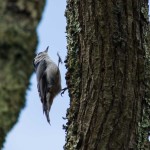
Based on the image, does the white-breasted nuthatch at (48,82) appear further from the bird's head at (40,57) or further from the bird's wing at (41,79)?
the bird's head at (40,57)

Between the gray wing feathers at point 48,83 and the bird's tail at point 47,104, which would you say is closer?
the bird's tail at point 47,104

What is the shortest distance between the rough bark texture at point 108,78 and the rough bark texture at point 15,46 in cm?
178

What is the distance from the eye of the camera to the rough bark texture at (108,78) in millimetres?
2420

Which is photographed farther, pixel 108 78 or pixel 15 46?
pixel 108 78

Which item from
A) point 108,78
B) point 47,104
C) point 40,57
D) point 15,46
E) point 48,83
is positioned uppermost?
point 40,57

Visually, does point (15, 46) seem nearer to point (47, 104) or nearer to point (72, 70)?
point (72, 70)

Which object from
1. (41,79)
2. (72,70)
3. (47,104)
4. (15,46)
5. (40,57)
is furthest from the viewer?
(40,57)

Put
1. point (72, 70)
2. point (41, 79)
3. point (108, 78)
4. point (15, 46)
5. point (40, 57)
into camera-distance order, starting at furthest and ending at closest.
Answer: point (40, 57), point (41, 79), point (72, 70), point (108, 78), point (15, 46)

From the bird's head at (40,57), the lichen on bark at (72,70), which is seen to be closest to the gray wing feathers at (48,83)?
the bird's head at (40,57)

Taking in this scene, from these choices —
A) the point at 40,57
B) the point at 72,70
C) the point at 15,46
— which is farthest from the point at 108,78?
the point at 40,57

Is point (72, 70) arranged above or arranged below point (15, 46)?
above

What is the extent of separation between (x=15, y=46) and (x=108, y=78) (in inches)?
72.3

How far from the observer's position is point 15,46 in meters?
0.64

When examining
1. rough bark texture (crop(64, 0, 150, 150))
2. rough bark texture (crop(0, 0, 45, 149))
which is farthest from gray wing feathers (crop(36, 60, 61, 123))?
rough bark texture (crop(0, 0, 45, 149))
